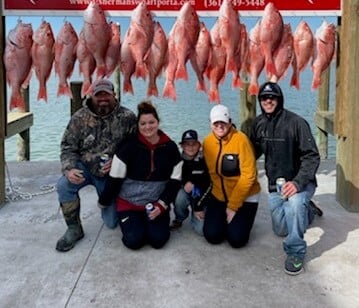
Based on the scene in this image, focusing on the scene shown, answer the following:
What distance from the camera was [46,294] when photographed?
2.56m

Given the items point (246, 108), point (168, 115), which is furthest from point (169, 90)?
point (168, 115)

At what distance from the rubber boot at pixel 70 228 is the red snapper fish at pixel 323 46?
1903 mm

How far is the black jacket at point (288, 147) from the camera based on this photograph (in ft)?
9.86

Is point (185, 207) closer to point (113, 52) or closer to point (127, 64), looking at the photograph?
point (127, 64)

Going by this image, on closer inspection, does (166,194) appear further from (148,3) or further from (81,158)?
(148,3)

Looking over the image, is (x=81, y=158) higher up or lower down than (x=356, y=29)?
lower down

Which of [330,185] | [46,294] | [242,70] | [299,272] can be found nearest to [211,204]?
[299,272]

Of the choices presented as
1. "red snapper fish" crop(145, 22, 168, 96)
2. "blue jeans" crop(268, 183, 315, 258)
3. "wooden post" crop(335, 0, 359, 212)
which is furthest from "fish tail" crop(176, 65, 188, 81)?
"wooden post" crop(335, 0, 359, 212)

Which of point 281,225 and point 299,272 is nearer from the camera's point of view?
point 299,272

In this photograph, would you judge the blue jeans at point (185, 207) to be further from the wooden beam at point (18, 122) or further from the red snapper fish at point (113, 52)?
the wooden beam at point (18, 122)

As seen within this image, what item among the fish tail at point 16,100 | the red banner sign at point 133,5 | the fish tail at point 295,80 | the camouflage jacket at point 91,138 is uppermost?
the red banner sign at point 133,5

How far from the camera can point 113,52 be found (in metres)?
3.43

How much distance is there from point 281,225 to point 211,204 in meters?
0.48

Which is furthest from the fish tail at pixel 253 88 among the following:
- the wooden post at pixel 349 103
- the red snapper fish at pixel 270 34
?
the wooden post at pixel 349 103
